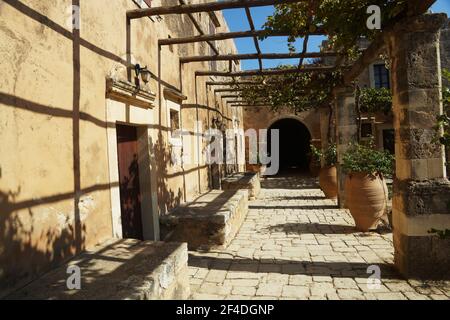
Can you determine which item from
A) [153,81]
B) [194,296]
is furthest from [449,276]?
[153,81]

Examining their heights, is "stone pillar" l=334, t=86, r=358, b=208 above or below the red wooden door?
above

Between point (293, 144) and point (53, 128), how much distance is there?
21466mm

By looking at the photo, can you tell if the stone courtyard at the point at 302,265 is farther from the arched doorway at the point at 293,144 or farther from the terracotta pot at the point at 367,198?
the arched doorway at the point at 293,144

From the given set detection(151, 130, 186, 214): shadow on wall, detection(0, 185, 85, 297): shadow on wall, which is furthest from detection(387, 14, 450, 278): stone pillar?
detection(0, 185, 85, 297): shadow on wall

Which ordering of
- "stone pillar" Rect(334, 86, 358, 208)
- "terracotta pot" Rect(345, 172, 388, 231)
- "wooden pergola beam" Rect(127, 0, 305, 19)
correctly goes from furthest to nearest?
"stone pillar" Rect(334, 86, 358, 208), "terracotta pot" Rect(345, 172, 388, 231), "wooden pergola beam" Rect(127, 0, 305, 19)

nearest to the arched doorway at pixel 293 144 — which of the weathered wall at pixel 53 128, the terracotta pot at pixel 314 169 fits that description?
the terracotta pot at pixel 314 169

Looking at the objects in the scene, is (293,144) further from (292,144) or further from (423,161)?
(423,161)

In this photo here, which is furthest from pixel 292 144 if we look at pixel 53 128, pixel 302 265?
pixel 53 128

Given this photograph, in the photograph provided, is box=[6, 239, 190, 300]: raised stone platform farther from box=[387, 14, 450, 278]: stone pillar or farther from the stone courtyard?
box=[387, 14, 450, 278]: stone pillar

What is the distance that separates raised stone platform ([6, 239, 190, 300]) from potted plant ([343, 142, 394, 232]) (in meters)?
3.60

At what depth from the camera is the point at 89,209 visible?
139 inches

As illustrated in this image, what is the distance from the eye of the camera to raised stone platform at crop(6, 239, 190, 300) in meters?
2.52

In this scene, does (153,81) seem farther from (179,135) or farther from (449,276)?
(449,276)
